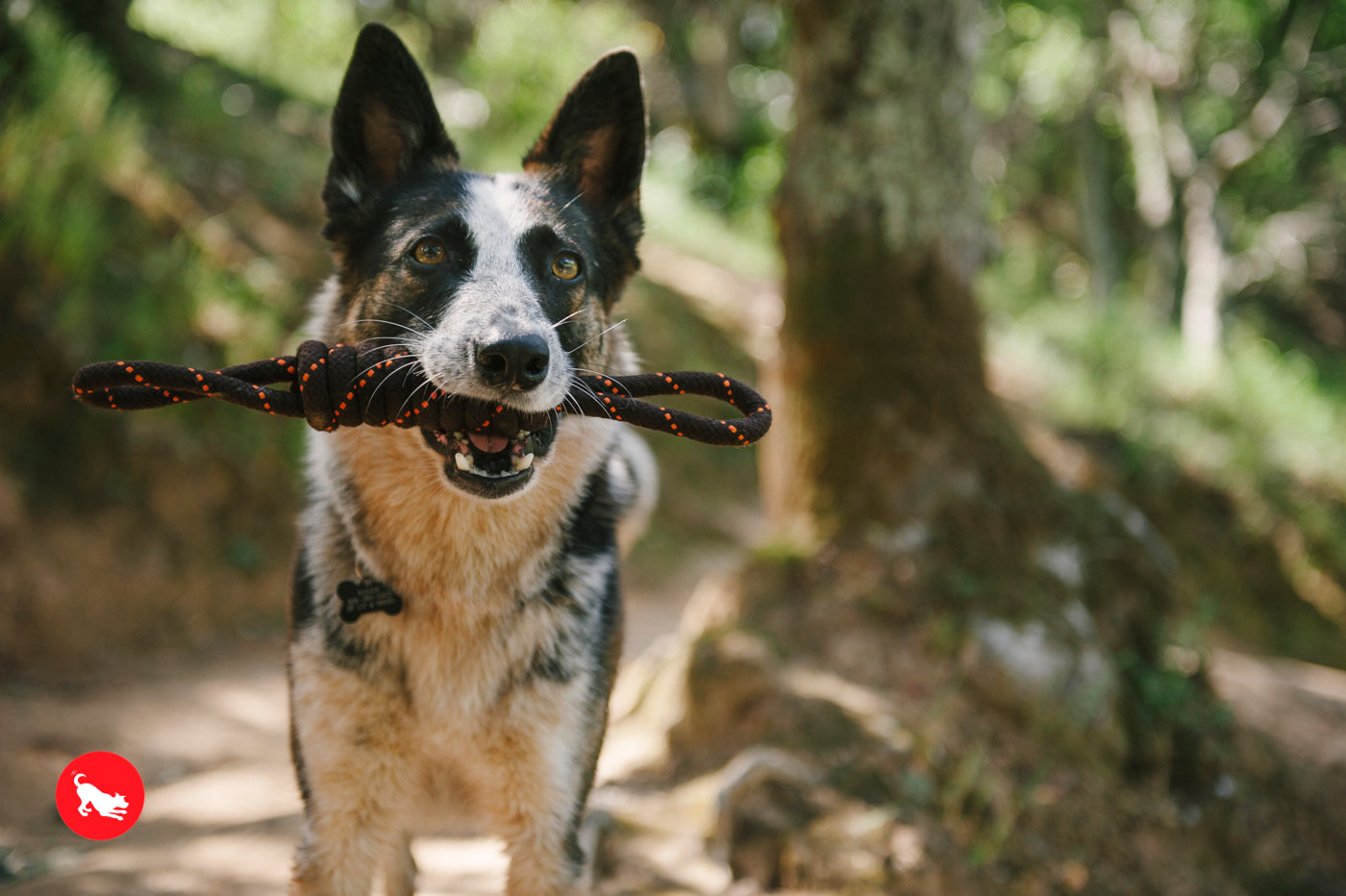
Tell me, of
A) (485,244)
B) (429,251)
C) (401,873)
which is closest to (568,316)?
(485,244)

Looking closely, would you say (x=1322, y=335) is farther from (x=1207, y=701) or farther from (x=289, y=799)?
(x=289, y=799)

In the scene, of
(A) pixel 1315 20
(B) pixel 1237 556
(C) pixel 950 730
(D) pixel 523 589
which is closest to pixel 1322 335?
(A) pixel 1315 20

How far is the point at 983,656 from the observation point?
349 cm

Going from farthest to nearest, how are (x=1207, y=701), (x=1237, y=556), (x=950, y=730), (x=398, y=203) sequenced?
(x=1237, y=556)
(x=1207, y=701)
(x=950, y=730)
(x=398, y=203)

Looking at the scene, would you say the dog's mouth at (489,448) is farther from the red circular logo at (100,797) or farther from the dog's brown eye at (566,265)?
the red circular logo at (100,797)

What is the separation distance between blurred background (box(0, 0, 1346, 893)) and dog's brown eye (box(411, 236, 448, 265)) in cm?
233

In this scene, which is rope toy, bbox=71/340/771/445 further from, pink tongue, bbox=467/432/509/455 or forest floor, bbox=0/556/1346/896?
forest floor, bbox=0/556/1346/896

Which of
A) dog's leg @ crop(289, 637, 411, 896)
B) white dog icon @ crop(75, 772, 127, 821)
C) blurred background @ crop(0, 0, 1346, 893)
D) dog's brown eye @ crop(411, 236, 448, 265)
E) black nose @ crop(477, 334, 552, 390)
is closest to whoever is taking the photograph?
black nose @ crop(477, 334, 552, 390)

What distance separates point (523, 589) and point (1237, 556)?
8.38 m

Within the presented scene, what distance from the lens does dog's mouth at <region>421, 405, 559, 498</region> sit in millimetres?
1877

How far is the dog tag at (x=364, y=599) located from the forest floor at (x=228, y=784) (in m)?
1.43

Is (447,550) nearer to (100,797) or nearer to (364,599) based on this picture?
(364,599)

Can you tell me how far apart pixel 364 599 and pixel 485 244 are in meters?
0.99

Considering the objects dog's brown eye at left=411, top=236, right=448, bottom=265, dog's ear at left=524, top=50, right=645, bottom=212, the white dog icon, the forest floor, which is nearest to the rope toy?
dog's brown eye at left=411, top=236, right=448, bottom=265
